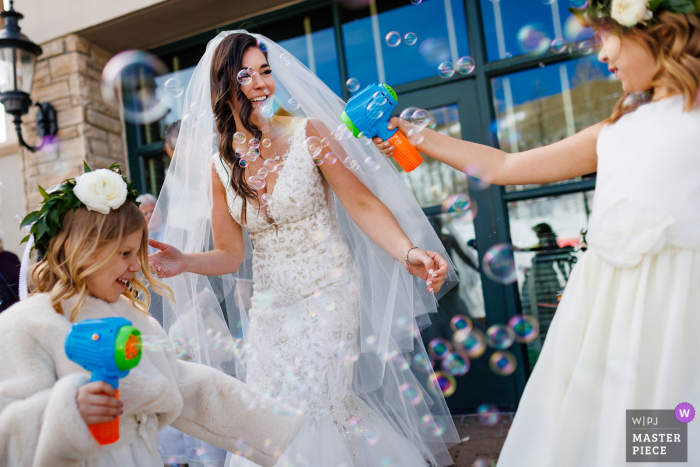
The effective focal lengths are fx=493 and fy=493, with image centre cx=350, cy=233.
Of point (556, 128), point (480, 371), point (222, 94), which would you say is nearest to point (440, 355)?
point (480, 371)

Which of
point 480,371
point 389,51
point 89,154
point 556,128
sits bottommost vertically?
point 480,371

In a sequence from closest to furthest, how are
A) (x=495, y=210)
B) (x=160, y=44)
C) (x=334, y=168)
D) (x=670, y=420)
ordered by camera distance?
1. (x=670, y=420)
2. (x=334, y=168)
3. (x=495, y=210)
4. (x=160, y=44)

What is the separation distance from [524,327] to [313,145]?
2756 mm

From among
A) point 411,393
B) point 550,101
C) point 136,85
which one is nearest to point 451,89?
point 550,101

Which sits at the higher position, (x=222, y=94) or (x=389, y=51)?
(x=389, y=51)

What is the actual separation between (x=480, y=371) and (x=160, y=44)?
13.4 feet

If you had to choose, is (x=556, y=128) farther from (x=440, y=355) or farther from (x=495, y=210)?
(x=440, y=355)

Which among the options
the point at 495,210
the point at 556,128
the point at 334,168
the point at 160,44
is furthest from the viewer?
the point at 160,44

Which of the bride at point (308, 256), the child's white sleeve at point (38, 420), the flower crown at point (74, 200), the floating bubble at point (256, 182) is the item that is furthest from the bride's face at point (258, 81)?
the child's white sleeve at point (38, 420)

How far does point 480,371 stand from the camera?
3.94m

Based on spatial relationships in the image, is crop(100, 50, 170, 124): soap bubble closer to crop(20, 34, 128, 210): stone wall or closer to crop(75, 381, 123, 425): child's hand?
crop(20, 34, 128, 210): stone wall

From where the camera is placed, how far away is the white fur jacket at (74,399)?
123 centimetres

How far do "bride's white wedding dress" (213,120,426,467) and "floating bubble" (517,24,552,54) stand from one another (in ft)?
5.54

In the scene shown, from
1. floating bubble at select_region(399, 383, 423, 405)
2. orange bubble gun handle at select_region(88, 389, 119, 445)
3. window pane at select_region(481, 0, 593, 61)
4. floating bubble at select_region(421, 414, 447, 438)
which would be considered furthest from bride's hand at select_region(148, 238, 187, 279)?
window pane at select_region(481, 0, 593, 61)
